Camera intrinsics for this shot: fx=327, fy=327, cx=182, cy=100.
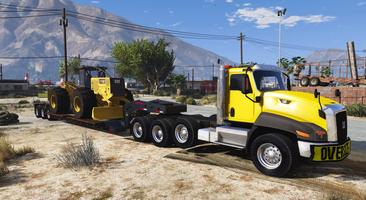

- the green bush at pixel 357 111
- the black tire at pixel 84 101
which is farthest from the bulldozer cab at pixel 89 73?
the green bush at pixel 357 111

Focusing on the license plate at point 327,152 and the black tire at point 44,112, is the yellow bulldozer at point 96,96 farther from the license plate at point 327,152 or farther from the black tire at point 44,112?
the license plate at point 327,152

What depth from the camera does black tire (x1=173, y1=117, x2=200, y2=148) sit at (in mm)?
9250

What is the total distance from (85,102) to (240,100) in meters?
7.57

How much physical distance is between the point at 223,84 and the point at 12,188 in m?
5.21

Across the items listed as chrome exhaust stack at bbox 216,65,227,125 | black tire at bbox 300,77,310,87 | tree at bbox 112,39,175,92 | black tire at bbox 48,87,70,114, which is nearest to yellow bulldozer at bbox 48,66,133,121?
black tire at bbox 48,87,70,114

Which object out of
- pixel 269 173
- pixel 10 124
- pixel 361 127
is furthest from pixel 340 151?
pixel 10 124

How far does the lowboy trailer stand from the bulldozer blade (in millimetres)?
3816

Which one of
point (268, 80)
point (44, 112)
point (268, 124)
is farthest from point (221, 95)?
point (44, 112)

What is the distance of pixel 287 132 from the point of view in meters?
7.07

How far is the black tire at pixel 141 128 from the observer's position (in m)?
10.5

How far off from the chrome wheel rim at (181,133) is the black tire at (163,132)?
223 mm

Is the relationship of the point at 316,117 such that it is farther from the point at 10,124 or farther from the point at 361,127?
the point at 10,124

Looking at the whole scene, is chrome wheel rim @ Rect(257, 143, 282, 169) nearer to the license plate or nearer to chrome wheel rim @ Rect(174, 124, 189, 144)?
the license plate

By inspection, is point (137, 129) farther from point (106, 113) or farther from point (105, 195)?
point (105, 195)
